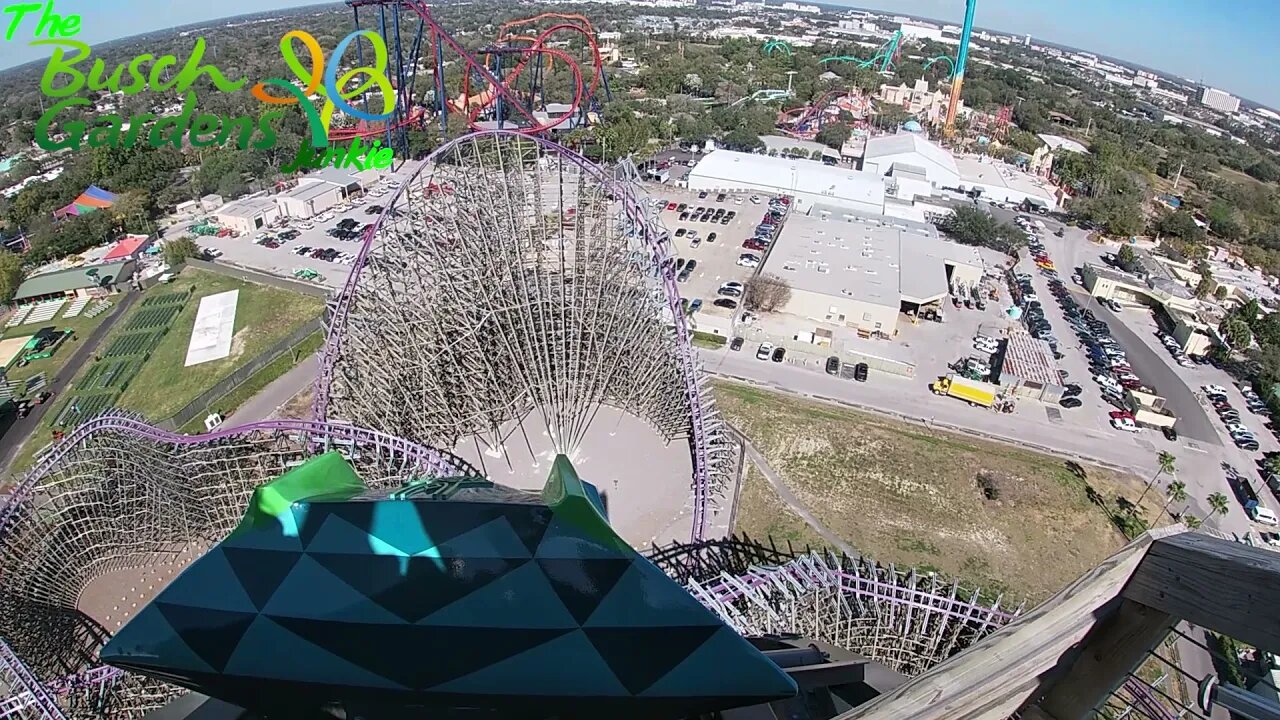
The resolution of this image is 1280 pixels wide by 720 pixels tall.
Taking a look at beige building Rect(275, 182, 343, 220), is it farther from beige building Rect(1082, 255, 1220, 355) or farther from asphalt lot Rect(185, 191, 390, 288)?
beige building Rect(1082, 255, 1220, 355)

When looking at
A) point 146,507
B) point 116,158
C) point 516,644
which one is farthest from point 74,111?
point 516,644

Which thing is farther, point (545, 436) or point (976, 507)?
point (545, 436)

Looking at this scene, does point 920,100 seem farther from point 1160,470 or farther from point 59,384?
point 59,384

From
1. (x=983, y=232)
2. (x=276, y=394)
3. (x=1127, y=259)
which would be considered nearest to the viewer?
(x=276, y=394)

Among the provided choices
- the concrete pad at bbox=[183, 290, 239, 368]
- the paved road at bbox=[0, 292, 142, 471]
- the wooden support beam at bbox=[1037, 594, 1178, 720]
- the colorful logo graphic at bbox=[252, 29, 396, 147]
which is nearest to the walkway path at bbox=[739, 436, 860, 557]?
the wooden support beam at bbox=[1037, 594, 1178, 720]

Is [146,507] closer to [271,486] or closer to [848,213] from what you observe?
[271,486]

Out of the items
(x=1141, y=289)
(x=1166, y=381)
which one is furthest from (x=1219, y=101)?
(x=1166, y=381)
